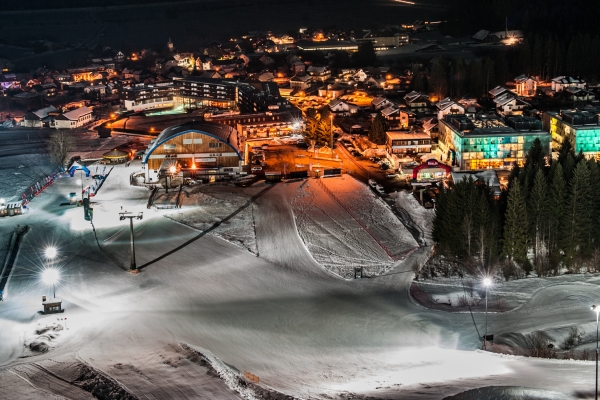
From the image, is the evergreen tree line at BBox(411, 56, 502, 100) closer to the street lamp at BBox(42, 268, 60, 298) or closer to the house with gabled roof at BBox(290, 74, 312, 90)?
the house with gabled roof at BBox(290, 74, 312, 90)

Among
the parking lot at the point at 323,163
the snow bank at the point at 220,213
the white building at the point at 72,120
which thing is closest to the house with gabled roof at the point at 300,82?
the white building at the point at 72,120

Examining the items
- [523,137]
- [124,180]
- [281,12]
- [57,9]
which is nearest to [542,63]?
[523,137]

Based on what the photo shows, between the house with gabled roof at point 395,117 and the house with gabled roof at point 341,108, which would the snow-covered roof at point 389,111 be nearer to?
the house with gabled roof at point 395,117

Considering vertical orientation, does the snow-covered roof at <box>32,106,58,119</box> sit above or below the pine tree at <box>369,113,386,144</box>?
above

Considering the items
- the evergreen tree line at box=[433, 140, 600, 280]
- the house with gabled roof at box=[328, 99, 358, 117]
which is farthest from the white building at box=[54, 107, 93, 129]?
the evergreen tree line at box=[433, 140, 600, 280]

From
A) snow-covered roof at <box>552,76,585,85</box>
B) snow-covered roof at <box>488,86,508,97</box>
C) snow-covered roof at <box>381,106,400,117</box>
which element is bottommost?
snow-covered roof at <box>381,106,400,117</box>

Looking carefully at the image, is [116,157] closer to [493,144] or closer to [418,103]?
[493,144]

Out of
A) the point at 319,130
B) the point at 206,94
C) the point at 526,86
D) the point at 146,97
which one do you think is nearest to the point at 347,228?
the point at 319,130
